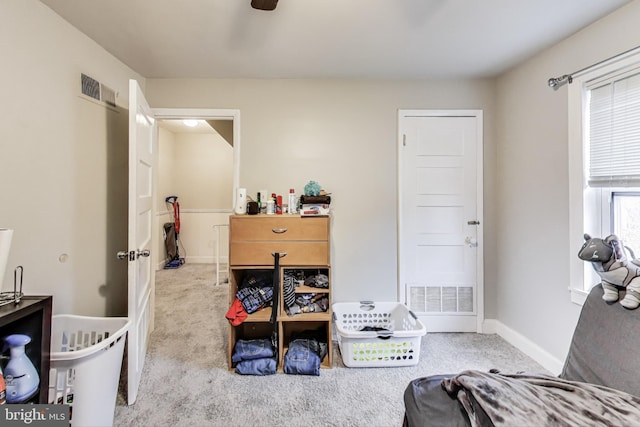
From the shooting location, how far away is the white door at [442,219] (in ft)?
8.82

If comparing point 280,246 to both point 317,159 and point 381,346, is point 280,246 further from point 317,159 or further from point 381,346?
point 381,346

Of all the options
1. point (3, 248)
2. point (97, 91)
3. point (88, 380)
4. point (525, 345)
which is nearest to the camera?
point (3, 248)

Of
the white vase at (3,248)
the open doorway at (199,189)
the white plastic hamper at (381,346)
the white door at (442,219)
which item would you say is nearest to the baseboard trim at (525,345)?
the white door at (442,219)

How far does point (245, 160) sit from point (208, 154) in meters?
3.49

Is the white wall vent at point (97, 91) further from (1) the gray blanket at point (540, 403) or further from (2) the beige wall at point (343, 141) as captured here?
(1) the gray blanket at point (540, 403)

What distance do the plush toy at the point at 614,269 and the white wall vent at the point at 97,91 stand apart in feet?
10.1

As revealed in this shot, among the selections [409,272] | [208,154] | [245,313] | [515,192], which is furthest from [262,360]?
[208,154]

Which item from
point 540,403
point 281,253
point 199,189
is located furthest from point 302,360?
point 199,189

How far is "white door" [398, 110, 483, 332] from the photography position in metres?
2.69

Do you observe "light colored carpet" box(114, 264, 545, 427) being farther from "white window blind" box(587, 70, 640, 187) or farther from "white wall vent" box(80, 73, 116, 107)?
"white wall vent" box(80, 73, 116, 107)

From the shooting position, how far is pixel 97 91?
2.04 m

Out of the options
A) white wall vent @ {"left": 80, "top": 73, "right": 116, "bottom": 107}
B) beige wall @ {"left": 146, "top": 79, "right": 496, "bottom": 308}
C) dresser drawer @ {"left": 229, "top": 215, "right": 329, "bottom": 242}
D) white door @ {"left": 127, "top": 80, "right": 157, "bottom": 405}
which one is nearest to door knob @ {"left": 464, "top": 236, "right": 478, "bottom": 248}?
beige wall @ {"left": 146, "top": 79, "right": 496, "bottom": 308}

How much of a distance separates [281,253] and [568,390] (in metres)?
1.69

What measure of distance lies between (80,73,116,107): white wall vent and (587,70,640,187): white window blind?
11.0ft
